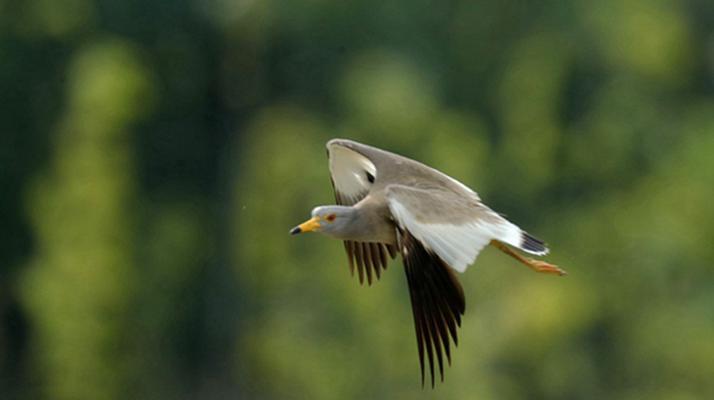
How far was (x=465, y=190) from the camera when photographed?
8117mm

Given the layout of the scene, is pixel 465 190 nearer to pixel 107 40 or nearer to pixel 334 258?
pixel 334 258

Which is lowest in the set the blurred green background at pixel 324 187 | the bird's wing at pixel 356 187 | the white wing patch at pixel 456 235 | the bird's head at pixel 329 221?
the blurred green background at pixel 324 187

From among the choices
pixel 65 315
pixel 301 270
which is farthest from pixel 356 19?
pixel 65 315

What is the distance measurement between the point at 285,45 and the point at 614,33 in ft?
14.8

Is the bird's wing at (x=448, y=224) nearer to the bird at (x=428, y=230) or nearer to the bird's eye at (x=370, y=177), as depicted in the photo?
the bird at (x=428, y=230)

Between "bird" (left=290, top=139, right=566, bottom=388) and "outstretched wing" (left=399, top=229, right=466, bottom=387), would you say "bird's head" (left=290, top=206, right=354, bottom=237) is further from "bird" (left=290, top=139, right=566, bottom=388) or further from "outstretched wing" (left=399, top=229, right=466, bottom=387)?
"outstretched wing" (left=399, top=229, right=466, bottom=387)

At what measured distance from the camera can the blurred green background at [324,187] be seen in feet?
66.0

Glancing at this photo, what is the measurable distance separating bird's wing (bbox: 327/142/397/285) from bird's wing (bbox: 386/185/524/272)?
1.08m

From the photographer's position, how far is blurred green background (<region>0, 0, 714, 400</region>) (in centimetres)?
2012

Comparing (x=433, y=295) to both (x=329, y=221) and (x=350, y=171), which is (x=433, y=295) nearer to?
(x=329, y=221)

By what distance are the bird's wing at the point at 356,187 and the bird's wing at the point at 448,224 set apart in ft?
3.55

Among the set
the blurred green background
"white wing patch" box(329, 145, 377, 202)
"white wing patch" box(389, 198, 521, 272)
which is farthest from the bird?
the blurred green background

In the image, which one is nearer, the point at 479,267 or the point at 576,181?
the point at 479,267

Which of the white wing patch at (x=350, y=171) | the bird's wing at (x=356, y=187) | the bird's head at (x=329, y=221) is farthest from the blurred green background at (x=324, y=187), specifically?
the bird's head at (x=329, y=221)
